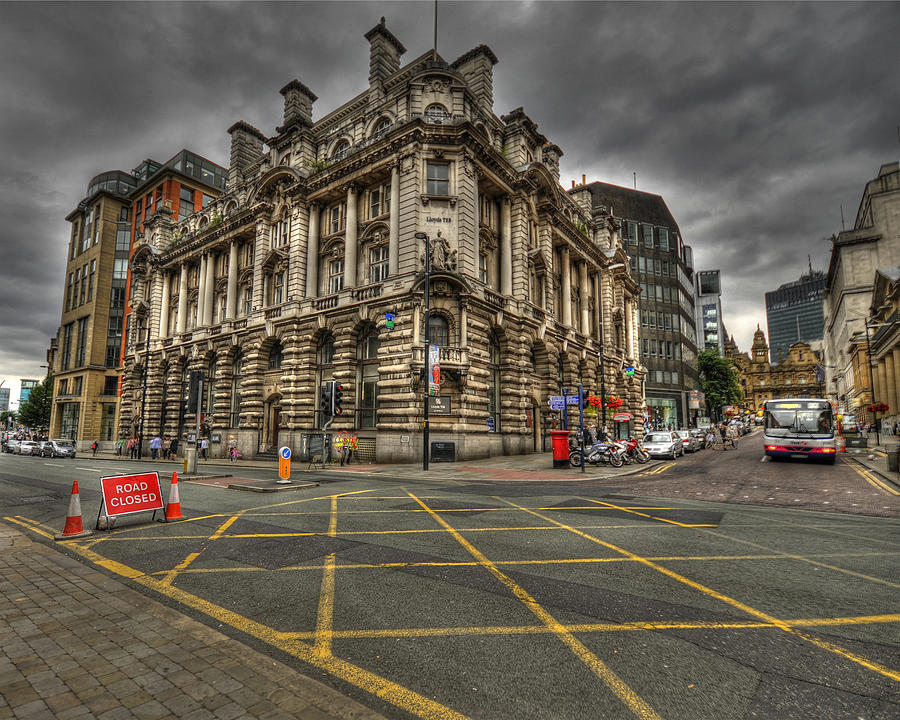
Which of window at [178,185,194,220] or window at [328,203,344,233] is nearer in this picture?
window at [328,203,344,233]

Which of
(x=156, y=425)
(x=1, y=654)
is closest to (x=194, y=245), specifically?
(x=156, y=425)

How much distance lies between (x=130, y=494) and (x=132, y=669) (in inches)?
255

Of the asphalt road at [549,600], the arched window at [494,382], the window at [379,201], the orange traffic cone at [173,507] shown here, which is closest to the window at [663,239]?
the arched window at [494,382]

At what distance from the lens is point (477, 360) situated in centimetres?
2497

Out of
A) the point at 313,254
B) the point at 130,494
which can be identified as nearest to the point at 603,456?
the point at 130,494

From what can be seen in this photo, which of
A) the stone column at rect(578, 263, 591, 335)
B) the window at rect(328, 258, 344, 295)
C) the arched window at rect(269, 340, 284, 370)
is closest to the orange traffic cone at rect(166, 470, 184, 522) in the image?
the window at rect(328, 258, 344, 295)

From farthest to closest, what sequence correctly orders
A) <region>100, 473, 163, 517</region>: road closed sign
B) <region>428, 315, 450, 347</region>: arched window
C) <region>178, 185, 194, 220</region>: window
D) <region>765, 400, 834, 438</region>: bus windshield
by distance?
<region>178, 185, 194, 220</region>: window < <region>428, 315, 450, 347</region>: arched window < <region>765, 400, 834, 438</region>: bus windshield < <region>100, 473, 163, 517</region>: road closed sign

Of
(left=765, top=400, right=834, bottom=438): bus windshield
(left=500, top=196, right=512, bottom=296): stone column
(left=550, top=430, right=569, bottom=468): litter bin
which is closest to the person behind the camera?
(left=550, top=430, right=569, bottom=468): litter bin

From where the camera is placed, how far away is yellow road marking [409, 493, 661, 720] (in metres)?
2.90

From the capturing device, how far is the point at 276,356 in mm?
31531

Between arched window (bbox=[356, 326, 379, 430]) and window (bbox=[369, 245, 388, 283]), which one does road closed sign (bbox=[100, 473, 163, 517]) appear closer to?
arched window (bbox=[356, 326, 379, 430])

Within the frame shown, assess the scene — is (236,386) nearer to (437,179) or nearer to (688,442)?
(437,179)

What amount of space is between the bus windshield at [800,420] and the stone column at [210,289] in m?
38.9

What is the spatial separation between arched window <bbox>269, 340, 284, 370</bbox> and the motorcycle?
20076 mm
